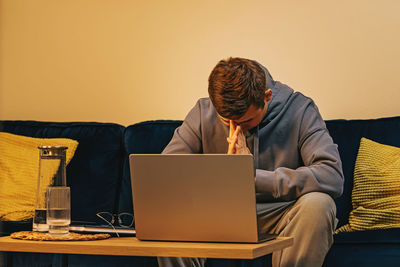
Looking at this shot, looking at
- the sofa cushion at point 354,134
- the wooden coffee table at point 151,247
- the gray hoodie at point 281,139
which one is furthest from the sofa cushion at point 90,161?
the wooden coffee table at point 151,247

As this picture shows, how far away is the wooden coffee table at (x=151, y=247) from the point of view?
1.37 meters

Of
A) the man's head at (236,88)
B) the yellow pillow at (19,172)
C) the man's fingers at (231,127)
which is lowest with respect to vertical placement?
the yellow pillow at (19,172)

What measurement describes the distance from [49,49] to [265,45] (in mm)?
1229

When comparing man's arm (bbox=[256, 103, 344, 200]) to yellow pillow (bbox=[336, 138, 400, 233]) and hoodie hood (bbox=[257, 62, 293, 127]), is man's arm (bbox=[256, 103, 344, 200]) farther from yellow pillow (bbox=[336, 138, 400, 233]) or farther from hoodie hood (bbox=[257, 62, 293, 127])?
yellow pillow (bbox=[336, 138, 400, 233])

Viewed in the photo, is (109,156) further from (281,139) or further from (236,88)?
(236,88)

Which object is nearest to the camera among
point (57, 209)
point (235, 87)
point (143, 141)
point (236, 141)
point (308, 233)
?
point (57, 209)

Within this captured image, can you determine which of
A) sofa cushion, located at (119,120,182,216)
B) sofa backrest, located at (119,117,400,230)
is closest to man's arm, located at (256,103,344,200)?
sofa backrest, located at (119,117,400,230)

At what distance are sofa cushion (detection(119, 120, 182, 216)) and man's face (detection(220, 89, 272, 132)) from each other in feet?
2.39

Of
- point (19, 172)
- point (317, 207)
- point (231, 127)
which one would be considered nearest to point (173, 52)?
point (19, 172)

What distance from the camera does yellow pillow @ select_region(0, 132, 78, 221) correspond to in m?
2.66

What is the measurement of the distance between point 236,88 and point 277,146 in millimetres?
416

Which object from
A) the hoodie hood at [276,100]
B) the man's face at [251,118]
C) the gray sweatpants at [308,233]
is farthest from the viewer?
the hoodie hood at [276,100]

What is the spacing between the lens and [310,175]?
1.93m

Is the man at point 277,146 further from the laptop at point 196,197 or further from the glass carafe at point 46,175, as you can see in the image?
the glass carafe at point 46,175
